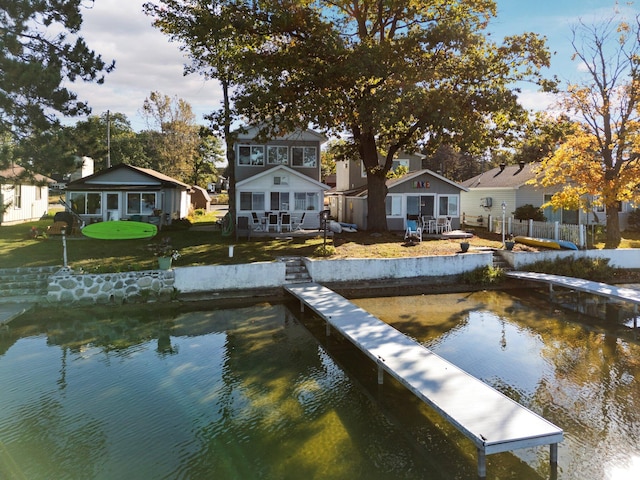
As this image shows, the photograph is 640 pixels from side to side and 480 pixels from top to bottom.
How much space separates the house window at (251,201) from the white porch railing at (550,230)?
42.4ft

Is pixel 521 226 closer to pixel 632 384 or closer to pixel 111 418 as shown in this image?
pixel 632 384

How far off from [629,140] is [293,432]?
18.7m

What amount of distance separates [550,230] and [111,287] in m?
18.2

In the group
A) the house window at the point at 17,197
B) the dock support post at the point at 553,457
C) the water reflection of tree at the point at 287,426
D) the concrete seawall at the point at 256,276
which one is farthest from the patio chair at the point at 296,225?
the dock support post at the point at 553,457

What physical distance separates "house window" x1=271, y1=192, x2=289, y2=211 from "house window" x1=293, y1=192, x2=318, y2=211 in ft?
1.40

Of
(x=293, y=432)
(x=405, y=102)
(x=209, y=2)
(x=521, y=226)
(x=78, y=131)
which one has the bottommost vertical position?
(x=293, y=432)

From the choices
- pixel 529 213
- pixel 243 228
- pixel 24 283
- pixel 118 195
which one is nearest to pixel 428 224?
pixel 529 213

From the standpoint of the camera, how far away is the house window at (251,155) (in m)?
24.6

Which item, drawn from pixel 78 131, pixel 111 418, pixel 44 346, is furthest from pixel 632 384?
pixel 78 131

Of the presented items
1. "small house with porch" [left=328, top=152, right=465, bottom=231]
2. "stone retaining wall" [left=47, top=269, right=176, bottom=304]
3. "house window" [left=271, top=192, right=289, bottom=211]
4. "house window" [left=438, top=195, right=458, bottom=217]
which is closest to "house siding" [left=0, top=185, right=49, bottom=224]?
"house window" [left=271, top=192, right=289, bottom=211]

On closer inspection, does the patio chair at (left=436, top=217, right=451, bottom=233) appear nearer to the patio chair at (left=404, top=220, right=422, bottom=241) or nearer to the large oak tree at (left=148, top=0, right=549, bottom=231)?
the patio chair at (left=404, top=220, right=422, bottom=241)

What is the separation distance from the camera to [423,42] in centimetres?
1766

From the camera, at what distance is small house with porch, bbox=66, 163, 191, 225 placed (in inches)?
920

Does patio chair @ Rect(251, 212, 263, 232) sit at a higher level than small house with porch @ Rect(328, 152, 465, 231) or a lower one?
lower
